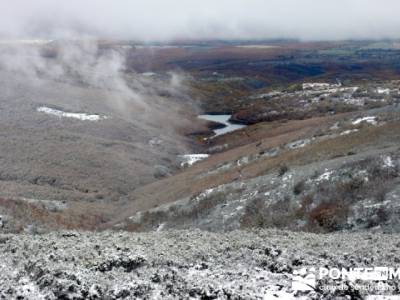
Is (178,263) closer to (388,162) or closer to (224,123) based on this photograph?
(388,162)

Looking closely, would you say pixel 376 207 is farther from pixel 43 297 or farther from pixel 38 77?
pixel 38 77

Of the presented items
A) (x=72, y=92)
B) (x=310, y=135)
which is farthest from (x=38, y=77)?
(x=310, y=135)

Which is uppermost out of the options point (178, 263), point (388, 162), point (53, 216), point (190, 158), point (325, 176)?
point (178, 263)

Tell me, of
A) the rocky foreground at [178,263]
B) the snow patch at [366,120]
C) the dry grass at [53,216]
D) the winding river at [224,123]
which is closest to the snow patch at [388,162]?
the rocky foreground at [178,263]

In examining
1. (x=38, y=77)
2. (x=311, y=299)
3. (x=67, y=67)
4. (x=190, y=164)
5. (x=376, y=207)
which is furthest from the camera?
(x=67, y=67)

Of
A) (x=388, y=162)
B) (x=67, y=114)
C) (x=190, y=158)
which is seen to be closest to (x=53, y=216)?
(x=388, y=162)

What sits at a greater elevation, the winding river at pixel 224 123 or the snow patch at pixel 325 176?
the snow patch at pixel 325 176

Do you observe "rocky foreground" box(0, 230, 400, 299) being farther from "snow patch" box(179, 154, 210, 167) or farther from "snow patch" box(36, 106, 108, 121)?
"snow patch" box(36, 106, 108, 121)

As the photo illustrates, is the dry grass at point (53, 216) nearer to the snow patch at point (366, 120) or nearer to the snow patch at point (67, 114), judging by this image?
the snow patch at point (366, 120)

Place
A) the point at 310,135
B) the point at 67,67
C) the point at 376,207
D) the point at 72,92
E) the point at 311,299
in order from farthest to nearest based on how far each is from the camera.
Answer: the point at 67,67 → the point at 72,92 → the point at 310,135 → the point at 376,207 → the point at 311,299
